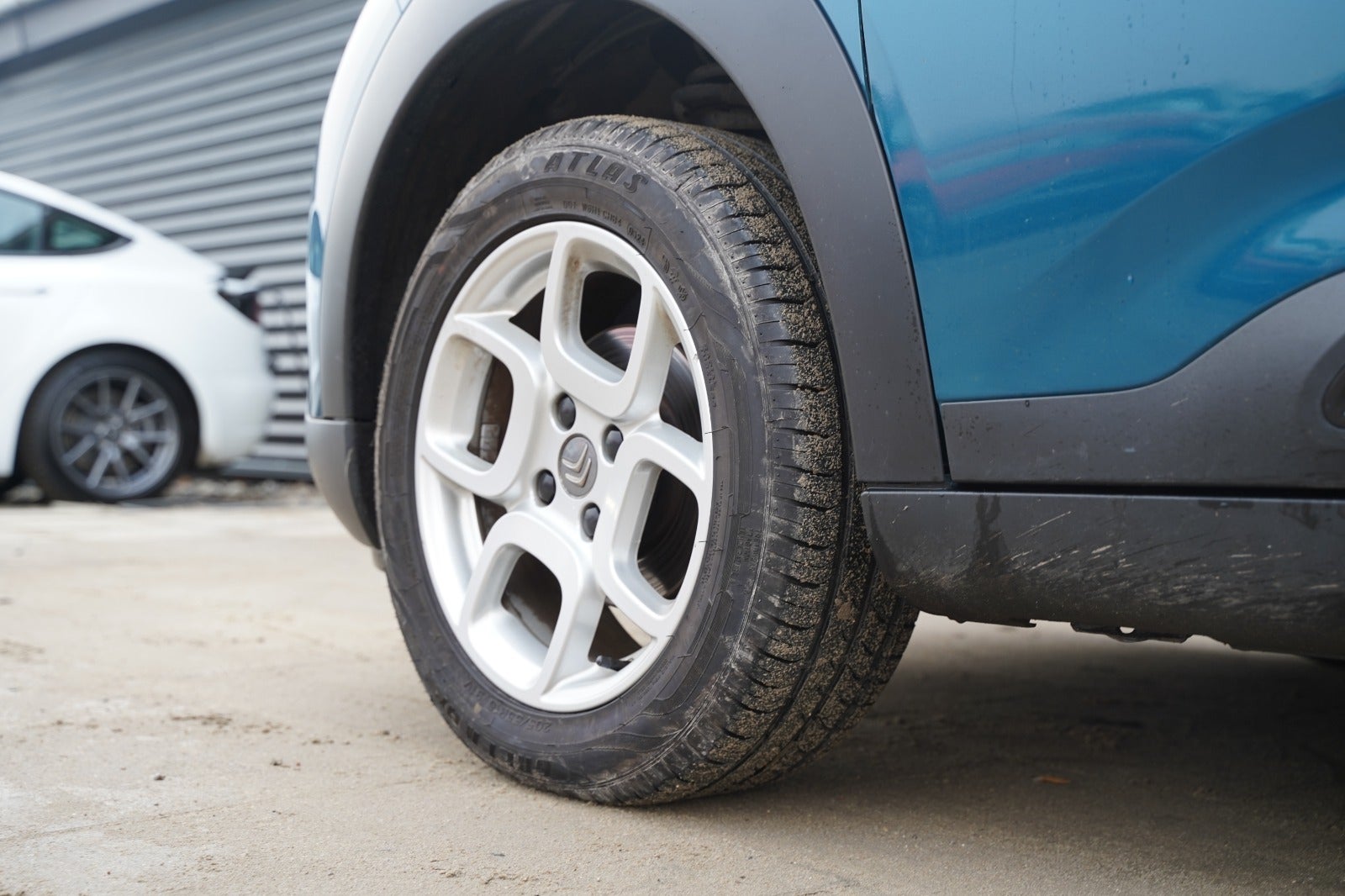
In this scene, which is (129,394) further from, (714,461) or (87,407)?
(714,461)

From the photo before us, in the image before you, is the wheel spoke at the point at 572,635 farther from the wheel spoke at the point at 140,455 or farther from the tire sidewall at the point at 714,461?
the wheel spoke at the point at 140,455

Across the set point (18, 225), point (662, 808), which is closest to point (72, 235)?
point (18, 225)

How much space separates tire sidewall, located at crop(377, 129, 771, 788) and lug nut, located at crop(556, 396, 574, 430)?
0.24 m

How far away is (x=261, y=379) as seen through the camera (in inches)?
246

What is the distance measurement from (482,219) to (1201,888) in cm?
123

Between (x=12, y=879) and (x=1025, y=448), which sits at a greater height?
(x=1025, y=448)

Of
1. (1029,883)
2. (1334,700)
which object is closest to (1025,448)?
→ (1029,883)

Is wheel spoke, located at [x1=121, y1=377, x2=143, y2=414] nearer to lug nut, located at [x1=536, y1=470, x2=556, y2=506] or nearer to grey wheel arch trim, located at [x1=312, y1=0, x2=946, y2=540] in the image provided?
lug nut, located at [x1=536, y1=470, x2=556, y2=506]

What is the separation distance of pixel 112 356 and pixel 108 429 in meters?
0.34

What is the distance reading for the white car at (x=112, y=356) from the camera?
5645 millimetres

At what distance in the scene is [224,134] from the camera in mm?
8164

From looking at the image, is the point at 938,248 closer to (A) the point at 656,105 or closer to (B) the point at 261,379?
(A) the point at 656,105

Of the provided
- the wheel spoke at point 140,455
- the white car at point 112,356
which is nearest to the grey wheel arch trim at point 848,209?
the white car at point 112,356

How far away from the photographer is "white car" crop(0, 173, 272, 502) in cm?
564
